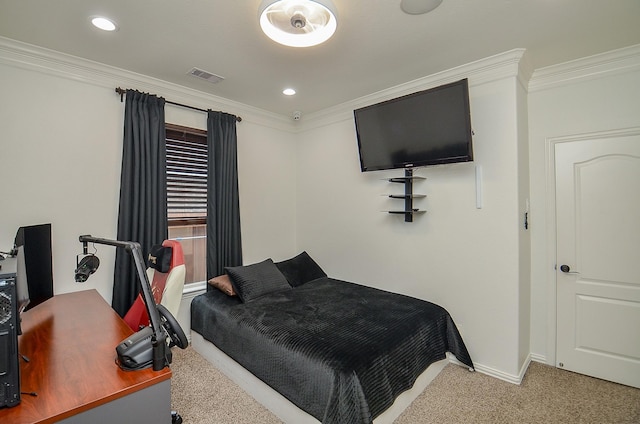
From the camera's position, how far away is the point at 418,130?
2.80m

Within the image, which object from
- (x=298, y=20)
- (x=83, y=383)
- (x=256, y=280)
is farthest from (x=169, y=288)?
(x=298, y=20)

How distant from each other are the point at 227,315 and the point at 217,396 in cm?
61

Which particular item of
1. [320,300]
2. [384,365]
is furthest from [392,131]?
[384,365]

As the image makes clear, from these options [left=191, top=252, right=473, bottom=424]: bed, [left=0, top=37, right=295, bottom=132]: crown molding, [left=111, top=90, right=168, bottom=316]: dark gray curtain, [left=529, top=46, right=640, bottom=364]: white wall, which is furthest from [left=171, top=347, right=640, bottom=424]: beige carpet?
[left=0, top=37, right=295, bottom=132]: crown molding

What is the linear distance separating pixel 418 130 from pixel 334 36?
113 cm

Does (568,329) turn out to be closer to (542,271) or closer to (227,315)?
(542,271)

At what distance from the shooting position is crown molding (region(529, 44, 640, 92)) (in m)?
2.42

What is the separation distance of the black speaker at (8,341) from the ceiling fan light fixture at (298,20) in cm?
167

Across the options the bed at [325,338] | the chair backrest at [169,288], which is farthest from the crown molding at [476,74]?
the chair backrest at [169,288]

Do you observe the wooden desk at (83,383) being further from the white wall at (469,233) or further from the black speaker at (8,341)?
the white wall at (469,233)

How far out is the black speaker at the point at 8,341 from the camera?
1.01 meters

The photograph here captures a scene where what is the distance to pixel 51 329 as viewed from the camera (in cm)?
179

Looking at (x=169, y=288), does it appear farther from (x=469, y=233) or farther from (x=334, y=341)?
(x=469, y=233)

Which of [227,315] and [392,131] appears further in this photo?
[392,131]
